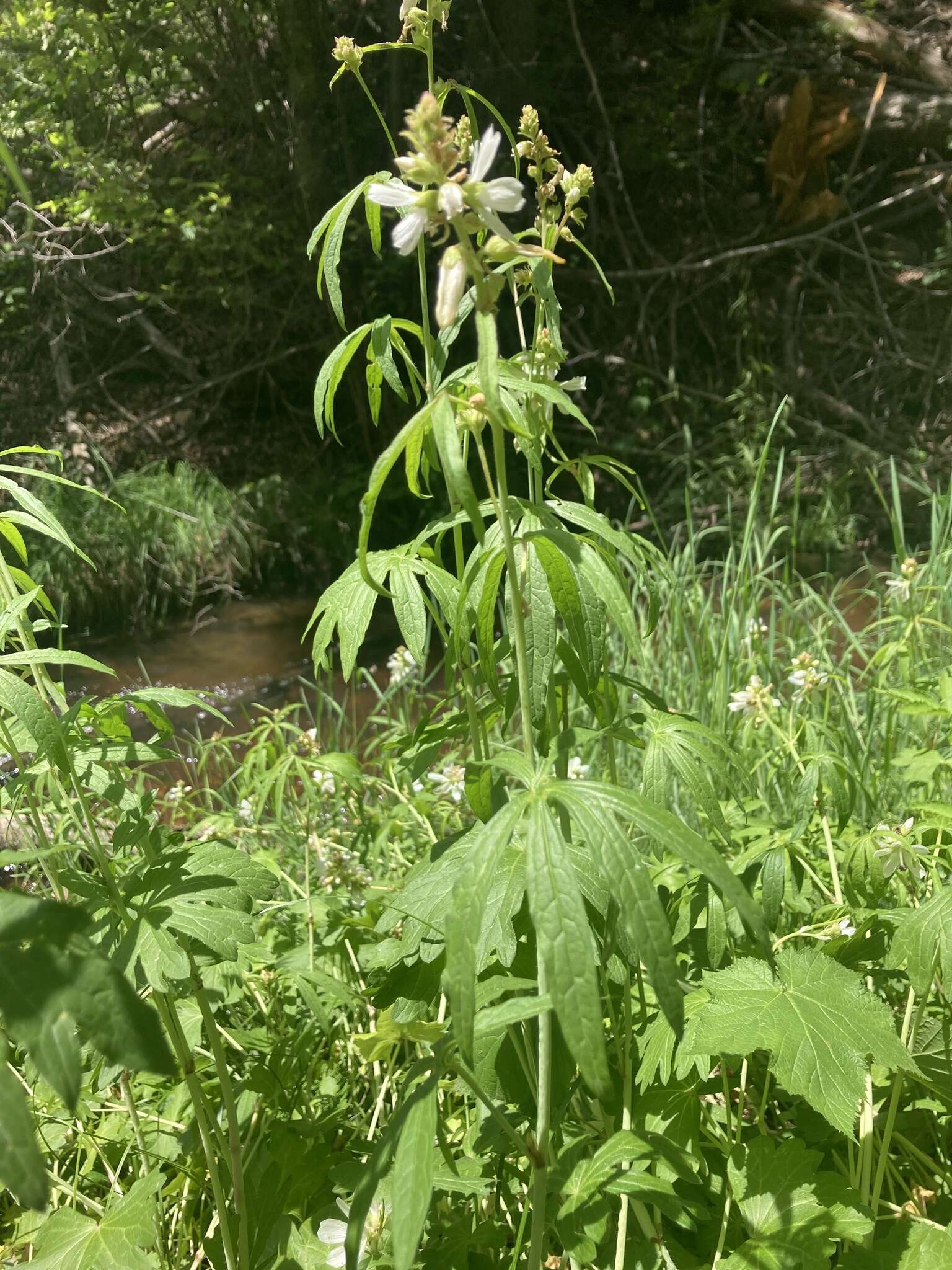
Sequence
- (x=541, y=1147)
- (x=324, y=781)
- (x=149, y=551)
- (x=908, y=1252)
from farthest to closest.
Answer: (x=149, y=551) → (x=324, y=781) → (x=908, y=1252) → (x=541, y=1147)

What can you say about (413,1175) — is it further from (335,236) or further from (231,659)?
(231,659)

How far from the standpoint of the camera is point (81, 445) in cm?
555

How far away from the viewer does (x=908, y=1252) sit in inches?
34.8

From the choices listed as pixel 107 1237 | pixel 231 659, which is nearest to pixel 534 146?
pixel 107 1237

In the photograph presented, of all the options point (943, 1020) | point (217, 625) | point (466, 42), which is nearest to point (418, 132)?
point (943, 1020)

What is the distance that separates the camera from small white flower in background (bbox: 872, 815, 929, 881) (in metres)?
1.08

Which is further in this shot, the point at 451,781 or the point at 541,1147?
the point at 451,781

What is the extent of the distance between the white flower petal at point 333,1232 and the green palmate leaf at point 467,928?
435mm

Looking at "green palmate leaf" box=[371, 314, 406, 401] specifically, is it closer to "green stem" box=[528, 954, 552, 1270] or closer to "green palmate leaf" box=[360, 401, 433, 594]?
"green palmate leaf" box=[360, 401, 433, 594]

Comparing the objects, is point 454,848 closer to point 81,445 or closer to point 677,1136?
point 677,1136

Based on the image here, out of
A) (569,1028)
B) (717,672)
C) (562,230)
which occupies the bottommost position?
(717,672)

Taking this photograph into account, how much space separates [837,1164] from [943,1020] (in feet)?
0.71

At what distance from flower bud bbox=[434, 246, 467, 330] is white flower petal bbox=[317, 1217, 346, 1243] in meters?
0.89

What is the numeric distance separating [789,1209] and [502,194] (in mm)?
994
